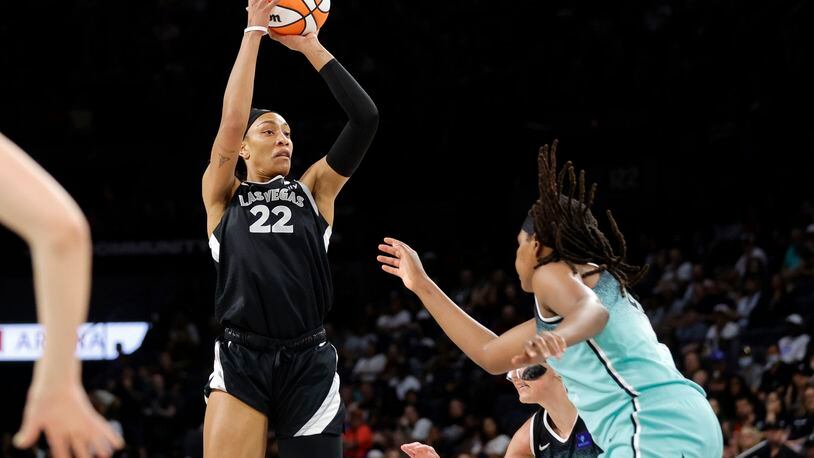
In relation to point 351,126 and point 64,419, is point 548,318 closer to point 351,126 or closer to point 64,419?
point 351,126

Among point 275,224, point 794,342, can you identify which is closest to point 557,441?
point 275,224

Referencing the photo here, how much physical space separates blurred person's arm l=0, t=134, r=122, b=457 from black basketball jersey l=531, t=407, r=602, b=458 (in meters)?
3.02

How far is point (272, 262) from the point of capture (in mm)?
4555

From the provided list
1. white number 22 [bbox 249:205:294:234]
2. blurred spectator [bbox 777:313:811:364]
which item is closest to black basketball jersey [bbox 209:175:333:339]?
white number 22 [bbox 249:205:294:234]

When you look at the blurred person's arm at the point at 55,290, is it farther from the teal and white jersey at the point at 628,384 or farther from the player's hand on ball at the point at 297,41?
the player's hand on ball at the point at 297,41

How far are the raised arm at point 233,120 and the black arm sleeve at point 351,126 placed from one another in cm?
41

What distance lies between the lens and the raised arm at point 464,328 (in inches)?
151

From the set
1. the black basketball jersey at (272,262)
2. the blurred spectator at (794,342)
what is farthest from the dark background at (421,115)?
the black basketball jersey at (272,262)

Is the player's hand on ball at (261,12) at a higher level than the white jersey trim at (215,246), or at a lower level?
higher

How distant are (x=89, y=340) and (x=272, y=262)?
13581mm

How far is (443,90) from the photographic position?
1727 cm

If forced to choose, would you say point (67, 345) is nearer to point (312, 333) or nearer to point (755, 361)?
point (312, 333)

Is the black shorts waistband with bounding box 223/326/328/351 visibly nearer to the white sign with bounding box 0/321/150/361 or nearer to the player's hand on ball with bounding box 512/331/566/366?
the player's hand on ball with bounding box 512/331/566/366

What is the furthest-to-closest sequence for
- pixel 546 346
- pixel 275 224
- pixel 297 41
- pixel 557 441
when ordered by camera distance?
pixel 297 41 → pixel 557 441 → pixel 275 224 → pixel 546 346
